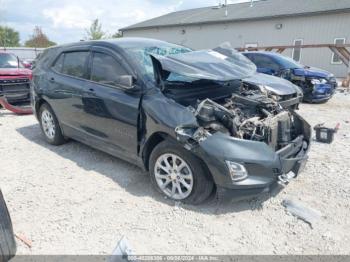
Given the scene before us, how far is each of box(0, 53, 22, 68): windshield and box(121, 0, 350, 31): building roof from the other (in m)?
16.5

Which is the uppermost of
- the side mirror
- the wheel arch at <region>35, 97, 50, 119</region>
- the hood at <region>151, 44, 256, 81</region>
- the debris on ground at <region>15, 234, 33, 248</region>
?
the hood at <region>151, 44, 256, 81</region>

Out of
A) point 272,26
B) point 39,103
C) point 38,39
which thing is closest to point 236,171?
point 39,103

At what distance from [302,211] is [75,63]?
12.0 feet

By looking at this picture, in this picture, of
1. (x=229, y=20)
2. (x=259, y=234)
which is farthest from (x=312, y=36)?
(x=259, y=234)

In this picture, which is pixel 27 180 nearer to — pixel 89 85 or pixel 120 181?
pixel 120 181

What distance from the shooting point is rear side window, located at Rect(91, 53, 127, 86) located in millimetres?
3793

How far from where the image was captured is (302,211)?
3150 millimetres

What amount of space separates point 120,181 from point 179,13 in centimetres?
2946

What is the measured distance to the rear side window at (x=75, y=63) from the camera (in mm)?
4348

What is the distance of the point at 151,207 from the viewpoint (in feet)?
10.7

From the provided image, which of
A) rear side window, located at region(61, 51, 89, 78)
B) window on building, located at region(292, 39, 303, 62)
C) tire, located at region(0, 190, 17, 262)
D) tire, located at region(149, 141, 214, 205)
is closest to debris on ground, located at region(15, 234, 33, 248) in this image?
tire, located at region(0, 190, 17, 262)

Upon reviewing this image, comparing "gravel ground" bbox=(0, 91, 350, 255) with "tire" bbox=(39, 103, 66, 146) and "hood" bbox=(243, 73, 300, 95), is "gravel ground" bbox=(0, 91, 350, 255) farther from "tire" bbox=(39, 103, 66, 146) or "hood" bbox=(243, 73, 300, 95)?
"hood" bbox=(243, 73, 300, 95)

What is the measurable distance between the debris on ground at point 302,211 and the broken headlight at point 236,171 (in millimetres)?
724

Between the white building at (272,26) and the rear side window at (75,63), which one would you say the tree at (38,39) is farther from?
the rear side window at (75,63)
